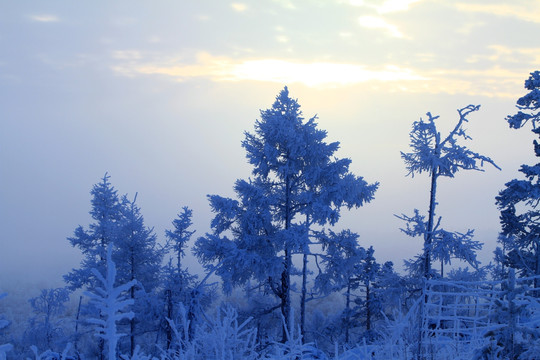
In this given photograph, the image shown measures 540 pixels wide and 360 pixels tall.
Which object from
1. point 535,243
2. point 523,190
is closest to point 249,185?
point 523,190

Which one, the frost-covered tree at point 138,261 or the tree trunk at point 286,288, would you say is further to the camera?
the frost-covered tree at point 138,261

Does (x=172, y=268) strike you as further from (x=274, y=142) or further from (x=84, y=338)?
(x=84, y=338)

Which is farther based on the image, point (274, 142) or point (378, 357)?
point (274, 142)

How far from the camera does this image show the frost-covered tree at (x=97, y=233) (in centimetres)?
2559

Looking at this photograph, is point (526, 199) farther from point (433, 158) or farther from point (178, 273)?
point (178, 273)

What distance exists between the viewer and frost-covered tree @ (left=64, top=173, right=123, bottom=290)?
25.6 metres

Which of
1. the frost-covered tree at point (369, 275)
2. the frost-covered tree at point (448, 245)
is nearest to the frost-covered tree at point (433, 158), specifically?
the frost-covered tree at point (448, 245)

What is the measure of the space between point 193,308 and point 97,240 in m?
17.3

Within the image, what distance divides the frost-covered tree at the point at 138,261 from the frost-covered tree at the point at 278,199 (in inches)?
246

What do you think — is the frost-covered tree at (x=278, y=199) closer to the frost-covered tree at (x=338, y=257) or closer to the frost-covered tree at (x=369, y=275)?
the frost-covered tree at (x=338, y=257)

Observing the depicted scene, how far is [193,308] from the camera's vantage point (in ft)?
37.6

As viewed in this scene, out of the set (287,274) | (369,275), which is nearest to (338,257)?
(287,274)

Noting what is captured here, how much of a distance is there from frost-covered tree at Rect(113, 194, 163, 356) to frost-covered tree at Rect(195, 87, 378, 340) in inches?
246

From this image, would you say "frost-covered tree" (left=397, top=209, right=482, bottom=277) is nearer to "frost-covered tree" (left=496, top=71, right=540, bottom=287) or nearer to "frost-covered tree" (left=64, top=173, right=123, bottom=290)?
"frost-covered tree" (left=496, top=71, right=540, bottom=287)
